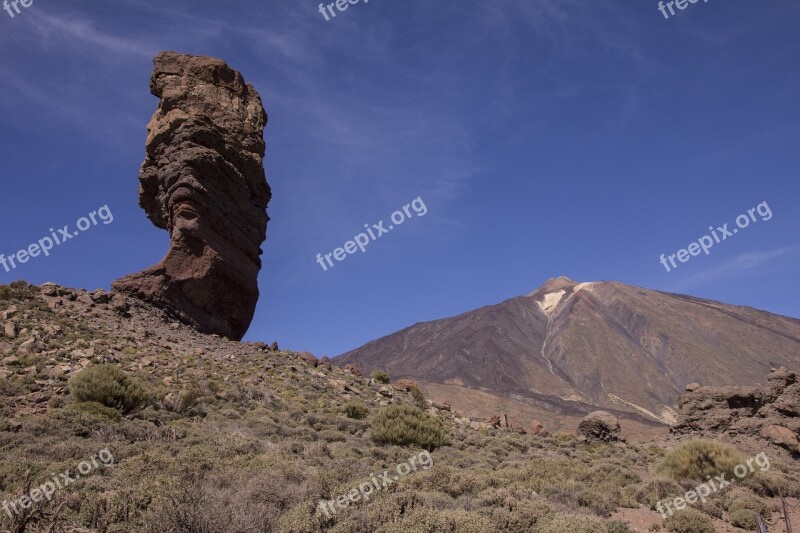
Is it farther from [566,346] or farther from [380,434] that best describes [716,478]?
[566,346]

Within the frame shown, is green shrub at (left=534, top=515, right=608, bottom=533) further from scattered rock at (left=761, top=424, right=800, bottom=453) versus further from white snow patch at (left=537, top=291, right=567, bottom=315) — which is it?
white snow patch at (left=537, top=291, right=567, bottom=315)

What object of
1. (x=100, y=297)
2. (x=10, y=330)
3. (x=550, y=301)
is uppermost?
(x=550, y=301)

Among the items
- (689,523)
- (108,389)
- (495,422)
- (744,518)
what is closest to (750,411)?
(495,422)

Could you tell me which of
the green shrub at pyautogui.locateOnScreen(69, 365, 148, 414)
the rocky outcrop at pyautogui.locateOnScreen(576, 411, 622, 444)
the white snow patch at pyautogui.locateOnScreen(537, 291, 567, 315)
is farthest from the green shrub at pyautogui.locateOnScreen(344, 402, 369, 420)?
the white snow patch at pyautogui.locateOnScreen(537, 291, 567, 315)

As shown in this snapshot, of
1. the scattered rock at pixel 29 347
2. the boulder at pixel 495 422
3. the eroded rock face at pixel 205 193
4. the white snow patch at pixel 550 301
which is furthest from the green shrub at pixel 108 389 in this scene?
the white snow patch at pixel 550 301

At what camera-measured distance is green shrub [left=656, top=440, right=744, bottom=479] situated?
11511 millimetres

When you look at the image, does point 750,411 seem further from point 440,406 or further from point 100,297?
point 100,297

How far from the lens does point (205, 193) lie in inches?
882

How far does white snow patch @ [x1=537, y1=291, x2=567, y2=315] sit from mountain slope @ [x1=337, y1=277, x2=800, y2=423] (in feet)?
2.14

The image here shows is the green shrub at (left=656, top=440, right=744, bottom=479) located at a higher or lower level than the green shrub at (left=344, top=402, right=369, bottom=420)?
lower

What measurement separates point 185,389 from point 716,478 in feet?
45.9


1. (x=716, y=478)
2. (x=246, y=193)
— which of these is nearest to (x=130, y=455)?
(x=716, y=478)

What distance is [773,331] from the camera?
133 meters

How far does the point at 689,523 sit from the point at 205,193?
20.6m
